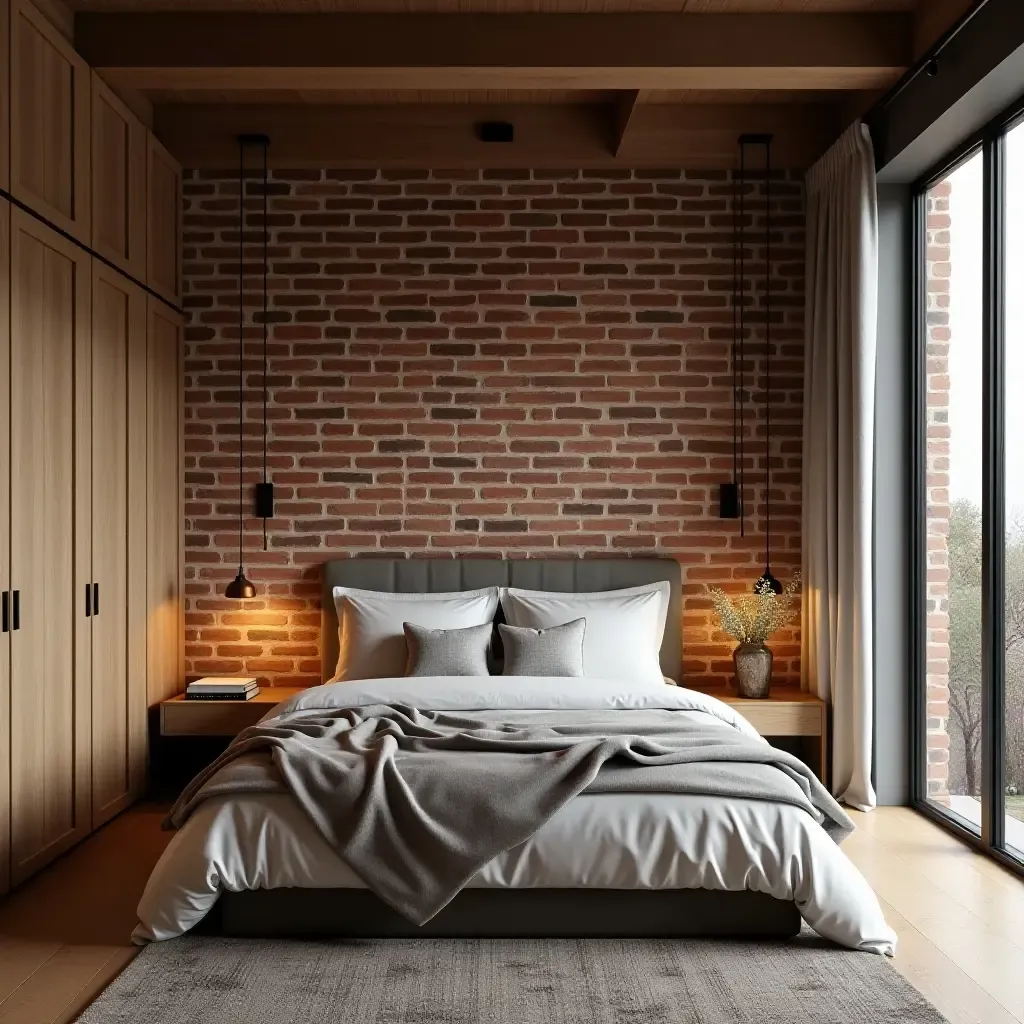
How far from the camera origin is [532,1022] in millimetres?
2758

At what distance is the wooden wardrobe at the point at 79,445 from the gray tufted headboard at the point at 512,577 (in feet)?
2.86

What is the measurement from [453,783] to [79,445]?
205 cm

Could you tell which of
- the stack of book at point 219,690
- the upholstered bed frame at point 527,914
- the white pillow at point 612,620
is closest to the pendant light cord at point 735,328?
the white pillow at point 612,620

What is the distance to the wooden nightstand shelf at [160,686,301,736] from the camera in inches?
199

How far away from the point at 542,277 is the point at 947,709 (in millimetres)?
2676

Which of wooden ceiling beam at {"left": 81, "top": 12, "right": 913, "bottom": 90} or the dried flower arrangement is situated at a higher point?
wooden ceiling beam at {"left": 81, "top": 12, "right": 913, "bottom": 90}

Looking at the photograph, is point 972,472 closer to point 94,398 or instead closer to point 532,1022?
point 532,1022

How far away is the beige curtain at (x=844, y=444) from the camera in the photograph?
475 cm

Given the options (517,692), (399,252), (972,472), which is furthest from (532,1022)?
(399,252)

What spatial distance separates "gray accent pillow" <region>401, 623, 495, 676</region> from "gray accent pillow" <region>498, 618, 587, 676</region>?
0.12 meters

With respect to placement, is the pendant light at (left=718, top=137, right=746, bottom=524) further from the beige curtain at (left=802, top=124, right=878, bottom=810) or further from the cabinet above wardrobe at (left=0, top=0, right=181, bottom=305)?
the cabinet above wardrobe at (left=0, top=0, right=181, bottom=305)

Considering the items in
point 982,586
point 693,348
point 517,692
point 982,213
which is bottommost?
point 517,692

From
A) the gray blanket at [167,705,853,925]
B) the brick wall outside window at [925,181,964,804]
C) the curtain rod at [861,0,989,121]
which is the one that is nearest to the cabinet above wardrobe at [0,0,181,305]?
the gray blanket at [167,705,853,925]

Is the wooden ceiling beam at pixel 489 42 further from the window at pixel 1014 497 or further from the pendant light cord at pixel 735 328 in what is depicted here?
the pendant light cord at pixel 735 328
